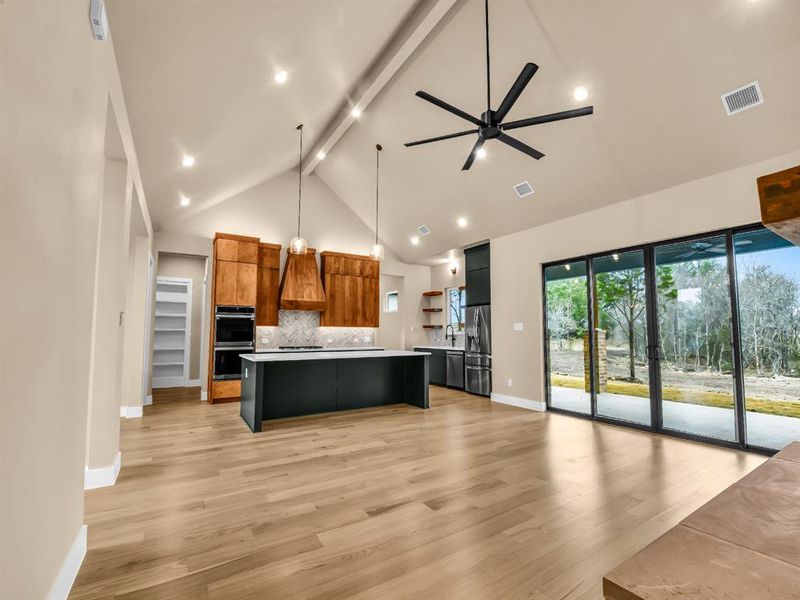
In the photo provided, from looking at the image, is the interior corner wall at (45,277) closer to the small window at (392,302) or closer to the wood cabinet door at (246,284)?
the wood cabinet door at (246,284)

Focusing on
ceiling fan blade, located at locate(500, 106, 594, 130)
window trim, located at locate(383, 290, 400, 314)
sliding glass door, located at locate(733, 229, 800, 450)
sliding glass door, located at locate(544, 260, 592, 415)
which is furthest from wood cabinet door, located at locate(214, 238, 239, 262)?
sliding glass door, located at locate(733, 229, 800, 450)

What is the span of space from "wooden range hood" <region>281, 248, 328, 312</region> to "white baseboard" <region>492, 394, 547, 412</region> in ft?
11.8

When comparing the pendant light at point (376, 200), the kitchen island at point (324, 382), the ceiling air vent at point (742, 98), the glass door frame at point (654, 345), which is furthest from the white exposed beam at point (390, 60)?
the glass door frame at point (654, 345)

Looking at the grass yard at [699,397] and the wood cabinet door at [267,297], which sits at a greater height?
the wood cabinet door at [267,297]

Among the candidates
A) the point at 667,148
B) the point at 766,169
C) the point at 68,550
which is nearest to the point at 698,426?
the point at 766,169

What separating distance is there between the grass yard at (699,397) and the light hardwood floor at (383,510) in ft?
1.75

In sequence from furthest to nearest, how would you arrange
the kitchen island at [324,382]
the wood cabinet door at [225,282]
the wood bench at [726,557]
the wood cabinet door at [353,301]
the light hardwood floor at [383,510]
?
the wood cabinet door at [353,301]
the wood cabinet door at [225,282]
the kitchen island at [324,382]
the light hardwood floor at [383,510]
the wood bench at [726,557]

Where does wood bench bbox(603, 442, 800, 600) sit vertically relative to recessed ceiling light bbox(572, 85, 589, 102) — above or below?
below

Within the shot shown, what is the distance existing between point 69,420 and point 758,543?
2393mm

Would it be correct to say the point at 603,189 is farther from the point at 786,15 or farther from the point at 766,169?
the point at 786,15

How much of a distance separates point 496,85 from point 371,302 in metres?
4.83

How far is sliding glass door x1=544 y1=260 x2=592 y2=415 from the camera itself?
5.57m

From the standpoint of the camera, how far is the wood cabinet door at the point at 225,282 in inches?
251

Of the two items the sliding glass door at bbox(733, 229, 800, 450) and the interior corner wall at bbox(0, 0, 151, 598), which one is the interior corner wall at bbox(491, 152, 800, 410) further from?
the interior corner wall at bbox(0, 0, 151, 598)
